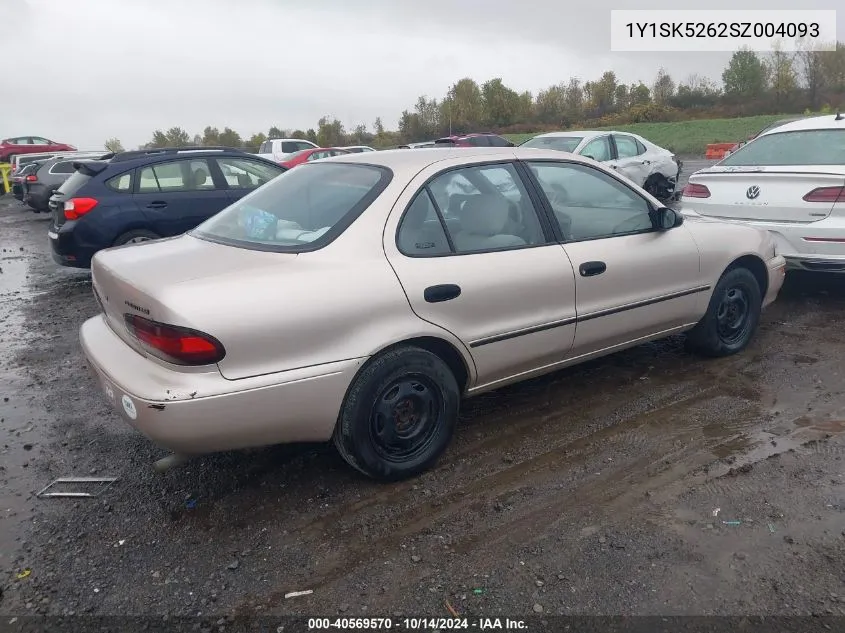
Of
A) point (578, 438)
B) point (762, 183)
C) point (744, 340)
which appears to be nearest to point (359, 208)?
point (578, 438)

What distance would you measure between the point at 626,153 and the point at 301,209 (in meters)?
10.5

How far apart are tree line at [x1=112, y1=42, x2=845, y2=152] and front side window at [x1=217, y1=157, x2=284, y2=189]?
134 ft

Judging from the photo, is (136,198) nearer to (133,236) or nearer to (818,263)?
(133,236)

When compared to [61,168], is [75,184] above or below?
below

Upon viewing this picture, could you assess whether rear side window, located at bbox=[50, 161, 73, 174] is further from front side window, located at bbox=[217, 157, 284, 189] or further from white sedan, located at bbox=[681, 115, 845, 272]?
white sedan, located at bbox=[681, 115, 845, 272]

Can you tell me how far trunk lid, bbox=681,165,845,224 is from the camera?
5527 millimetres

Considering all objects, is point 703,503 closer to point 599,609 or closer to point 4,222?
point 599,609

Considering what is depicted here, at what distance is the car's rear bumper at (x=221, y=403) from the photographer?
8.79ft

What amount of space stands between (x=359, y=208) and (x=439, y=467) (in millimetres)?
1379

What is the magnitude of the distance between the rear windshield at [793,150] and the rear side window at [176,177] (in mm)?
5957

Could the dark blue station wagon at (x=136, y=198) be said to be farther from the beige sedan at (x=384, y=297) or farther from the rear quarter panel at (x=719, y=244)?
the rear quarter panel at (x=719, y=244)

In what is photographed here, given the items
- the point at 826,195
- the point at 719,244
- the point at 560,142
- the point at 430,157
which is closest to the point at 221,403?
the point at 430,157

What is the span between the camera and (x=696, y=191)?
6.44 metres

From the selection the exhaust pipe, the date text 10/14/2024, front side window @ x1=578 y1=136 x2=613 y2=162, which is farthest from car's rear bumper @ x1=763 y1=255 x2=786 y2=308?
front side window @ x1=578 y1=136 x2=613 y2=162
